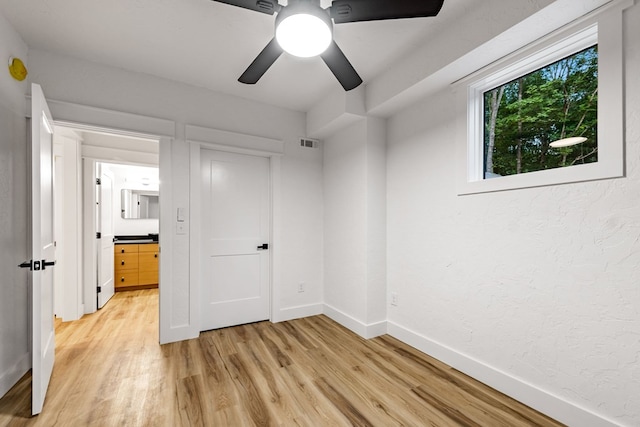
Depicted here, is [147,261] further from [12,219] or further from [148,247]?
[12,219]

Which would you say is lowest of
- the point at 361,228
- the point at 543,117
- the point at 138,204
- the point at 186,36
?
the point at 361,228

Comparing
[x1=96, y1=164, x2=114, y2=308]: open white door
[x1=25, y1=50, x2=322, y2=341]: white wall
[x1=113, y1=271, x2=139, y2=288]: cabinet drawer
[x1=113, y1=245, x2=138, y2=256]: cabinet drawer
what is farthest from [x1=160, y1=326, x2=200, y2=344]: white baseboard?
[x1=113, y1=245, x2=138, y2=256]: cabinet drawer

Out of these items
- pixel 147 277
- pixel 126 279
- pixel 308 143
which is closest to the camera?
pixel 308 143

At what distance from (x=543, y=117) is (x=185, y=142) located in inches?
115

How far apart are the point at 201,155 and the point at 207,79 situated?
731mm

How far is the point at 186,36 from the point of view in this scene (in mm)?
2090

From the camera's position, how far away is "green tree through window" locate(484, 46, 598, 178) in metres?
1.62

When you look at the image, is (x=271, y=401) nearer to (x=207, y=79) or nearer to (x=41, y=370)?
(x=41, y=370)

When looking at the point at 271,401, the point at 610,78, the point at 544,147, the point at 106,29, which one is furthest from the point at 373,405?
the point at 106,29

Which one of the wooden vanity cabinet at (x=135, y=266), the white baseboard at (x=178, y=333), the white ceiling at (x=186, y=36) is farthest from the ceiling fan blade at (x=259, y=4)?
the wooden vanity cabinet at (x=135, y=266)

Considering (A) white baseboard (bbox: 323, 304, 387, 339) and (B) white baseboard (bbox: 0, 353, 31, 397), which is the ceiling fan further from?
(B) white baseboard (bbox: 0, 353, 31, 397)

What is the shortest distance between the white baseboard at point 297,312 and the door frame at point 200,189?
26 millimetres

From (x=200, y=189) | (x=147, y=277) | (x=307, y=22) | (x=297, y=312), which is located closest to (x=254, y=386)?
(x=297, y=312)

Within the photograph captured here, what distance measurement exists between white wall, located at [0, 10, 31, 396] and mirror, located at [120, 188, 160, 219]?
3393mm
